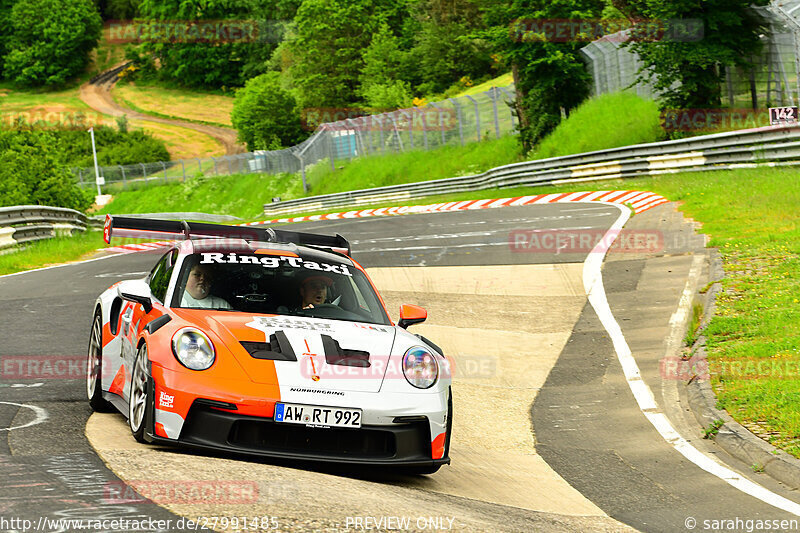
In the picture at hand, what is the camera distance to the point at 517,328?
12469 millimetres

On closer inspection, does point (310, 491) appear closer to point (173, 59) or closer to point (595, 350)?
point (595, 350)

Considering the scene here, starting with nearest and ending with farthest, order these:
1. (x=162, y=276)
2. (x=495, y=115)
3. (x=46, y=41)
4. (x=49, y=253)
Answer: (x=162, y=276), (x=49, y=253), (x=495, y=115), (x=46, y=41)

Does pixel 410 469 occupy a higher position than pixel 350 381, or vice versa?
pixel 350 381

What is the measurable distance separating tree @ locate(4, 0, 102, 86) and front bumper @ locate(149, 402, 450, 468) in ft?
425

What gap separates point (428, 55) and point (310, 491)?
245 ft

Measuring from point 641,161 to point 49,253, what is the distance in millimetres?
16396

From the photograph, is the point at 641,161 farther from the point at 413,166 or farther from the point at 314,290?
the point at 314,290

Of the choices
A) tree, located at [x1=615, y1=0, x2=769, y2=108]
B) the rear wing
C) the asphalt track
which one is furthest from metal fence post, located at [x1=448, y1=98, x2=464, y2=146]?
the rear wing

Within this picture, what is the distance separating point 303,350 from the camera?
6.37 meters

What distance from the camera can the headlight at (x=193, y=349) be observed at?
20.2 feet

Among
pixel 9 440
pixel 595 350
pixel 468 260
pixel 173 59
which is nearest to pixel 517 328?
pixel 595 350

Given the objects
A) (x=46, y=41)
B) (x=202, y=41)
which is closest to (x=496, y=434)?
(x=202, y=41)

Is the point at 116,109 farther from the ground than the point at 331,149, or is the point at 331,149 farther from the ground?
the point at 116,109

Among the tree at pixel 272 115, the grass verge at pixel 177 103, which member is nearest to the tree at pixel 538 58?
the tree at pixel 272 115
